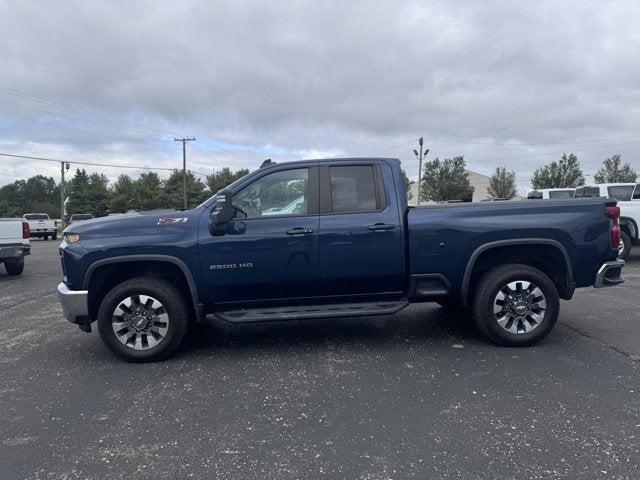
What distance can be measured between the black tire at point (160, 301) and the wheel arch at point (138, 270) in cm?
17

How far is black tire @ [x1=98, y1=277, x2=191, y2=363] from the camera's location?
4914 mm

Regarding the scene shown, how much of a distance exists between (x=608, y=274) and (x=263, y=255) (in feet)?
12.0

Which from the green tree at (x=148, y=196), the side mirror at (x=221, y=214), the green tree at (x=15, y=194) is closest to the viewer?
the side mirror at (x=221, y=214)

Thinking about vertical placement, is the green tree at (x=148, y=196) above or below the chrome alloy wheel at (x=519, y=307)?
above

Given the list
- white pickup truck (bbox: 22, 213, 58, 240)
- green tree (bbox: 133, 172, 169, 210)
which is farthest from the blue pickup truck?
green tree (bbox: 133, 172, 169, 210)

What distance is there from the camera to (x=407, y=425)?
354 cm

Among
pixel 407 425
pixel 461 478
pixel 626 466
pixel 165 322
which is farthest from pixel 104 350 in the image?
pixel 626 466

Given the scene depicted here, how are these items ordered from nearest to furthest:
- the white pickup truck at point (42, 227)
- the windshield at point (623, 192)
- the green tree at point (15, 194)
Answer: the windshield at point (623, 192) < the white pickup truck at point (42, 227) < the green tree at point (15, 194)

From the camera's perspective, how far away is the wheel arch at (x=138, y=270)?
4891mm

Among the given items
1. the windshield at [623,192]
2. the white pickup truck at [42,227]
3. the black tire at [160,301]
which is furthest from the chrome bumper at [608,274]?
the white pickup truck at [42,227]

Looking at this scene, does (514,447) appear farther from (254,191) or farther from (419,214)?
(254,191)

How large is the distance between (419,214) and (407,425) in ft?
7.46

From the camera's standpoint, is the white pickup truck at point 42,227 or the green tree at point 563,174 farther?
the green tree at point 563,174

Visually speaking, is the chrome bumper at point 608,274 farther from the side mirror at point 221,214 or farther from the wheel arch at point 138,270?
the wheel arch at point 138,270
